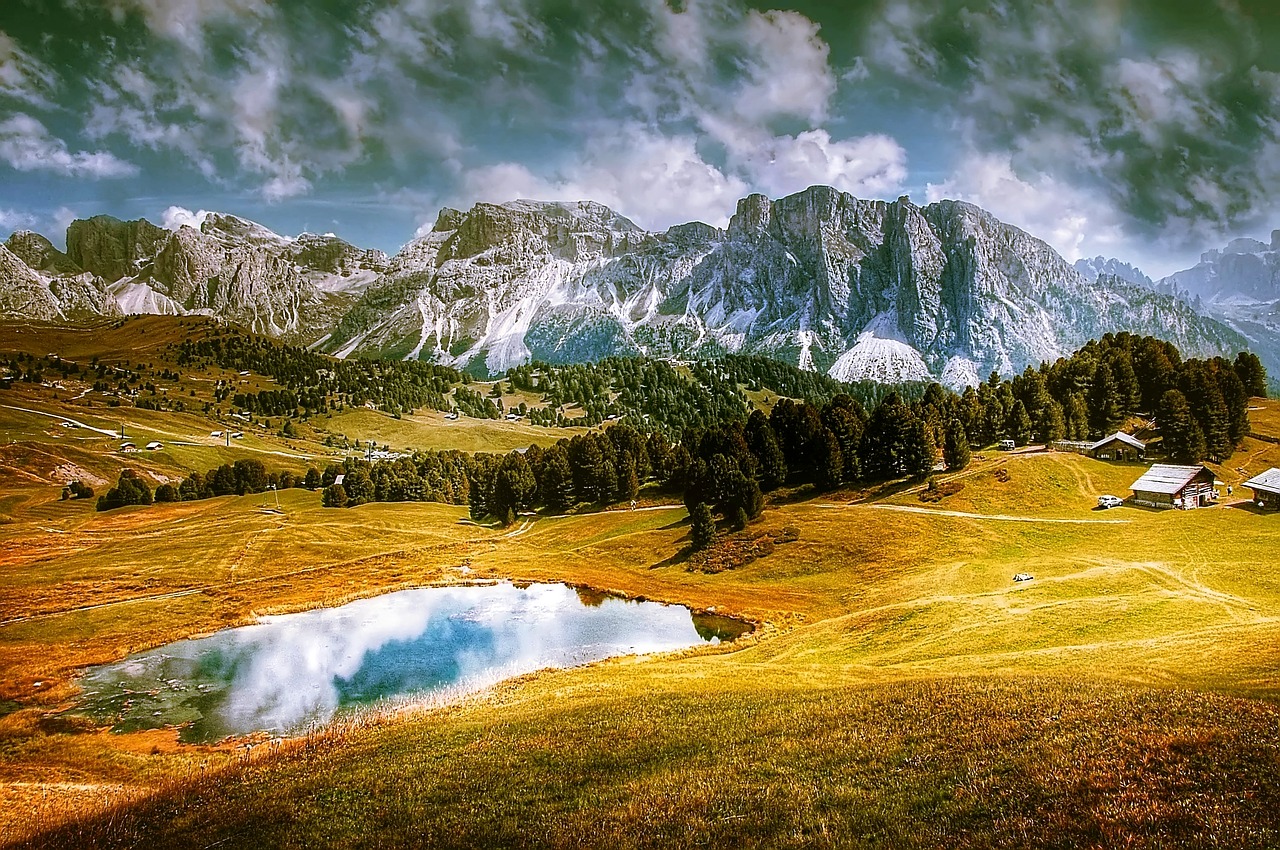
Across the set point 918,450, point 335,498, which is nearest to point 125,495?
point 335,498

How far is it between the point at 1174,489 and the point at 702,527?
62733 mm

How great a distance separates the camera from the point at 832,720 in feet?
77.4

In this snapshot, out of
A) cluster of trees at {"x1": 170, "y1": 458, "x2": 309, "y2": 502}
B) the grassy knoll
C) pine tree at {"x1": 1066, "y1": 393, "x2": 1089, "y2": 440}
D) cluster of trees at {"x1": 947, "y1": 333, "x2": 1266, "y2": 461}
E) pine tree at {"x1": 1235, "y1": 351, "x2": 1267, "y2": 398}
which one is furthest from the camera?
cluster of trees at {"x1": 170, "y1": 458, "x2": 309, "y2": 502}

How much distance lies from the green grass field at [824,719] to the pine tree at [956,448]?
14.0 metres

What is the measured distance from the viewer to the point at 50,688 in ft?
180

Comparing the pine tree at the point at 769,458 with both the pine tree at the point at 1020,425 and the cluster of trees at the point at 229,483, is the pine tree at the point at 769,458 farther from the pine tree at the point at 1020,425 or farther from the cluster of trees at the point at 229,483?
the cluster of trees at the point at 229,483

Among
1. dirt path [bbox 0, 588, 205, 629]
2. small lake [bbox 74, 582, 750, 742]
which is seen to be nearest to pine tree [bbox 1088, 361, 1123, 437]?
small lake [bbox 74, 582, 750, 742]

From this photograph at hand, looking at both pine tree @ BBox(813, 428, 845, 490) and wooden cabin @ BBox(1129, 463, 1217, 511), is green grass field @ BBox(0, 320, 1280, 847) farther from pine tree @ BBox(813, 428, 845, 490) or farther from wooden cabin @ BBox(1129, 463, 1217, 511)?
pine tree @ BBox(813, 428, 845, 490)

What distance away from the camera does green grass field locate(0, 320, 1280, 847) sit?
590 inches

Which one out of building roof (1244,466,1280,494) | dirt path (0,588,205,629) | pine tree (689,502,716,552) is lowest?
dirt path (0,588,205,629)

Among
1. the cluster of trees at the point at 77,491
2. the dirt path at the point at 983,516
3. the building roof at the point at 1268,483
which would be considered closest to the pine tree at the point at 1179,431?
the building roof at the point at 1268,483

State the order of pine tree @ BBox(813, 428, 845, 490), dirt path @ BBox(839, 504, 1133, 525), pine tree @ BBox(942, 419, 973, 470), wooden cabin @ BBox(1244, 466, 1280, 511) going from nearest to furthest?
1. wooden cabin @ BBox(1244, 466, 1280, 511)
2. dirt path @ BBox(839, 504, 1133, 525)
3. pine tree @ BBox(942, 419, 973, 470)
4. pine tree @ BBox(813, 428, 845, 490)

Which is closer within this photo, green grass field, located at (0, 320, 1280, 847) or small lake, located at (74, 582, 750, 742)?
green grass field, located at (0, 320, 1280, 847)

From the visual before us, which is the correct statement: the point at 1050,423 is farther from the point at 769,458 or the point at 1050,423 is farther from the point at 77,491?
the point at 77,491
